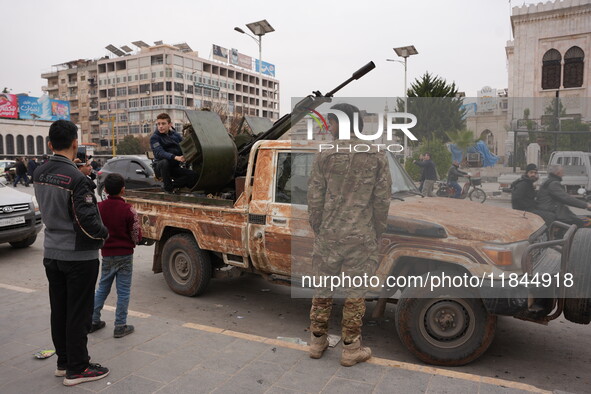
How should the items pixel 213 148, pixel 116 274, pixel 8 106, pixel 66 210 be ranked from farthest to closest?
pixel 8 106
pixel 213 148
pixel 116 274
pixel 66 210

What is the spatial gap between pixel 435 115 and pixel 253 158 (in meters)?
2.07

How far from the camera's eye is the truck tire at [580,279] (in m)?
3.54

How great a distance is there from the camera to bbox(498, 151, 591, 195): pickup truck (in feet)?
12.3

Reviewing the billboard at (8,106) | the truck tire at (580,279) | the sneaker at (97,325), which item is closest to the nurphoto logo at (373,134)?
the truck tire at (580,279)

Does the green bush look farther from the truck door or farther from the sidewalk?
the sidewalk

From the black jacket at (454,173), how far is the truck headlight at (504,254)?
2.47 feet

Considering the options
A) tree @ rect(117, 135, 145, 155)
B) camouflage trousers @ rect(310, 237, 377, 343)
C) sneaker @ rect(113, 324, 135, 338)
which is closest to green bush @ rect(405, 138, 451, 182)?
camouflage trousers @ rect(310, 237, 377, 343)

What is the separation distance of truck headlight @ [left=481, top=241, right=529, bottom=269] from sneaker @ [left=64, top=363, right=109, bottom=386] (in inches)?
123

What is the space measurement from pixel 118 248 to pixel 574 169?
4101 mm

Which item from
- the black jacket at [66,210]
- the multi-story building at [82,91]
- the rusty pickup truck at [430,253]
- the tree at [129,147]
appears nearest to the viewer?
the black jacket at [66,210]

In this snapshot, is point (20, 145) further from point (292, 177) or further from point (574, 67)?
point (292, 177)

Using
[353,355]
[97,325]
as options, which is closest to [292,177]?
[353,355]

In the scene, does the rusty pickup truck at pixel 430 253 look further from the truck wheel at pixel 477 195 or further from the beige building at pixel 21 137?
the beige building at pixel 21 137

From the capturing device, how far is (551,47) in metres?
34.9
